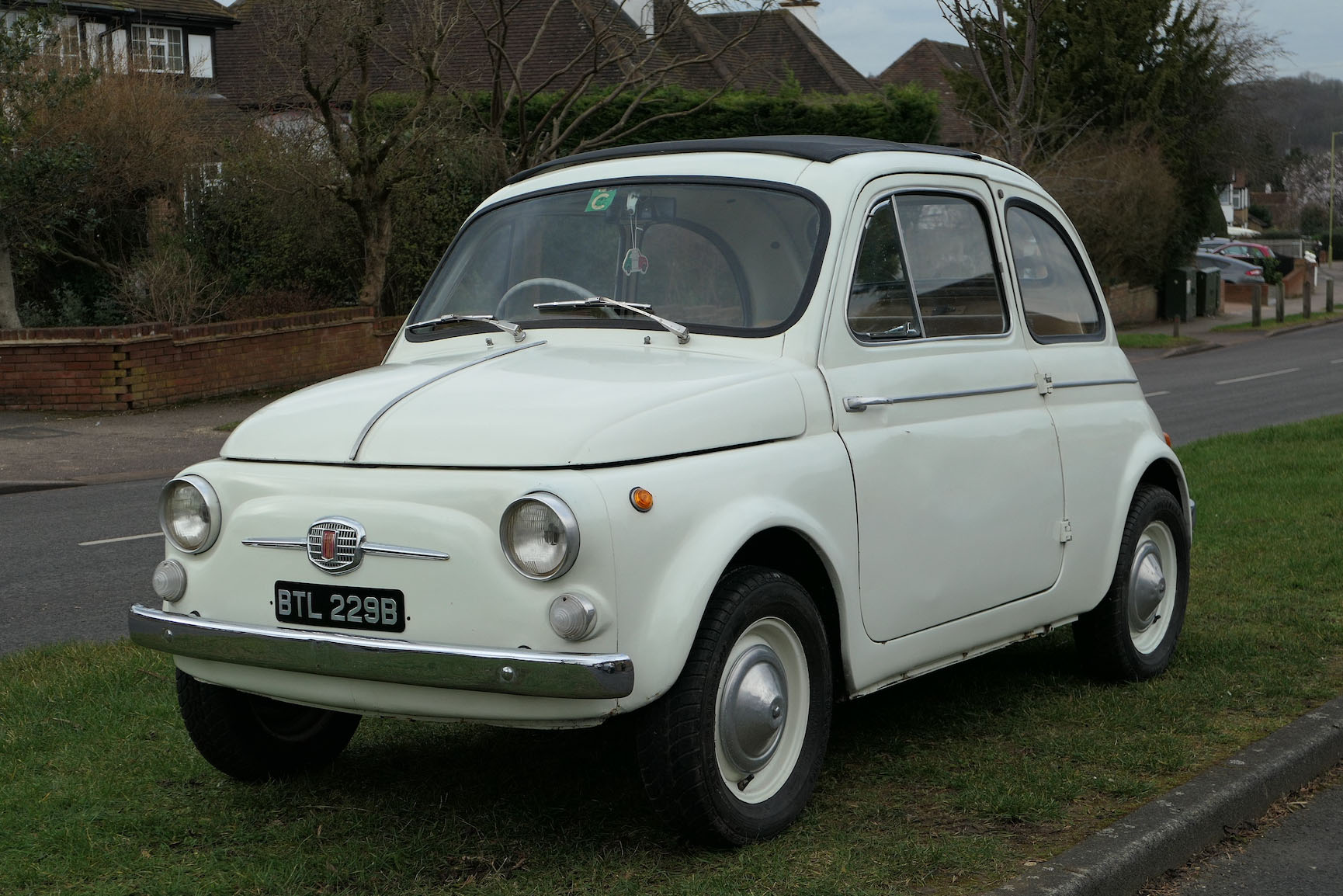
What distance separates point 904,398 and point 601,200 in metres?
1.22

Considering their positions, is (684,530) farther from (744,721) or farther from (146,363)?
(146,363)

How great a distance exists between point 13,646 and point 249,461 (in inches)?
130

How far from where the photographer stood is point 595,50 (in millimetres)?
16281

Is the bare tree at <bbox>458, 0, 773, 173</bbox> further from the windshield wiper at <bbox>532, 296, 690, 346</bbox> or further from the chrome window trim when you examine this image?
the windshield wiper at <bbox>532, 296, 690, 346</bbox>

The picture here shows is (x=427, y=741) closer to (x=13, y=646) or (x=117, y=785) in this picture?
(x=117, y=785)

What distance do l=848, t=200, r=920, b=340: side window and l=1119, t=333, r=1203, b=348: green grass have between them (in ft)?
85.6

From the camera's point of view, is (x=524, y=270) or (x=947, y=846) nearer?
(x=947, y=846)

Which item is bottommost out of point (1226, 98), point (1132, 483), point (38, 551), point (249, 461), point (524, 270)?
point (38, 551)

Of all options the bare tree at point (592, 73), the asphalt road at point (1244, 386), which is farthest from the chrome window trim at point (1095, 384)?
the bare tree at point (592, 73)

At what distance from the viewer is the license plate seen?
371 centimetres

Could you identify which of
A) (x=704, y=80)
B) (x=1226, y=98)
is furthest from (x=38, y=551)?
(x=1226, y=98)

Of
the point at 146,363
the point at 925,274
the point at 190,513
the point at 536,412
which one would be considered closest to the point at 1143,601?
the point at 925,274

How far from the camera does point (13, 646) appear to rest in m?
6.71

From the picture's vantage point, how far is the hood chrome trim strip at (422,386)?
3895 millimetres
